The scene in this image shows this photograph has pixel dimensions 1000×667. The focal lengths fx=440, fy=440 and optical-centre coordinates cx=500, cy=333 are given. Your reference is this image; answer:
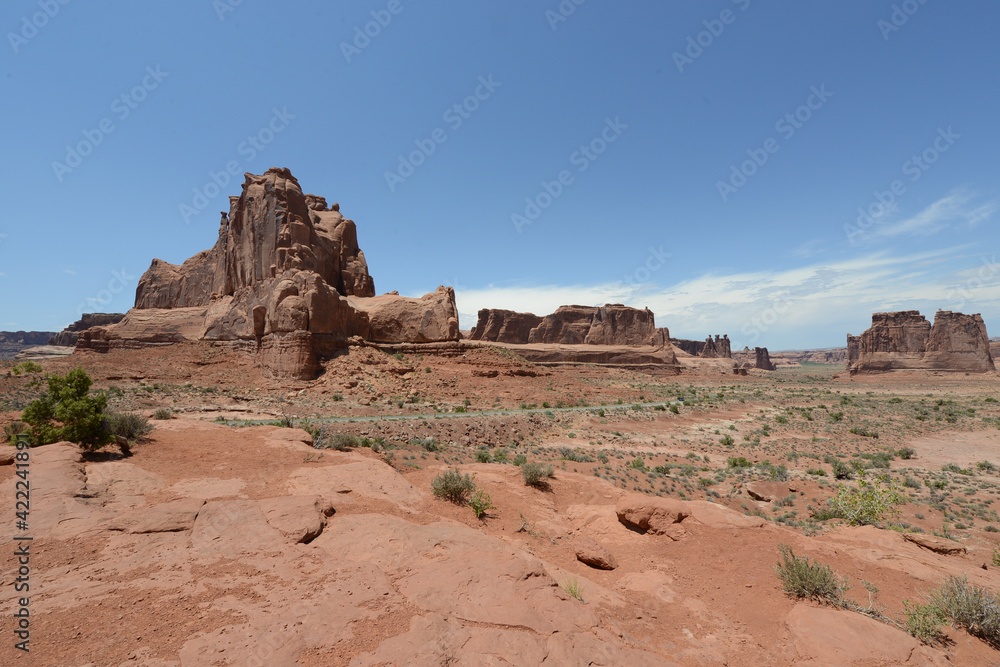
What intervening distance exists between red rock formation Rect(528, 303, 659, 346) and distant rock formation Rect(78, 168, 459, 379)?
5508cm

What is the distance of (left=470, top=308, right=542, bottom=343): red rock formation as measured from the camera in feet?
324

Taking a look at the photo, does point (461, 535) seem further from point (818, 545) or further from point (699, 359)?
point (699, 359)

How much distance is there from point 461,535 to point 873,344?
121 meters

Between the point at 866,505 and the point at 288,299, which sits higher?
the point at 288,299

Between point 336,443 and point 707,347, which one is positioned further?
point 707,347

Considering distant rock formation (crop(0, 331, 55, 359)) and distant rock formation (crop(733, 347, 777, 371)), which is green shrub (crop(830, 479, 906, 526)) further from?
distant rock formation (crop(0, 331, 55, 359))

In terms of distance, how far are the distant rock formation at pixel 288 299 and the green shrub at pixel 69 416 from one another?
22179 mm

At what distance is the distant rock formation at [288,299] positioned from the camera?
34.5 meters

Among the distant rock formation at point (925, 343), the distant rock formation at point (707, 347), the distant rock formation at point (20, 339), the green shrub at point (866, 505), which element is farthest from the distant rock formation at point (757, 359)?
the distant rock formation at point (20, 339)

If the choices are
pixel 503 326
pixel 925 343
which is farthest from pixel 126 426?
pixel 925 343

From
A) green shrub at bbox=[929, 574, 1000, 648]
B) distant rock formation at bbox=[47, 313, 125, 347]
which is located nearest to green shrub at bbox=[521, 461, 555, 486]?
green shrub at bbox=[929, 574, 1000, 648]

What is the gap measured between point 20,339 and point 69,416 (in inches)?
6617

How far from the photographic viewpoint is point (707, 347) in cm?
13638

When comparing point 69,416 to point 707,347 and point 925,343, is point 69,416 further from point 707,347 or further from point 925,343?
point 707,347
